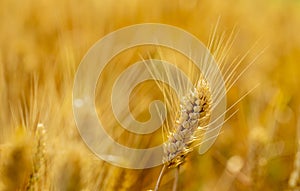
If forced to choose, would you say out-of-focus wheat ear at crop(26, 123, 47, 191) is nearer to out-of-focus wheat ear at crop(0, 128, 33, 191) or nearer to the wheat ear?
out-of-focus wheat ear at crop(0, 128, 33, 191)

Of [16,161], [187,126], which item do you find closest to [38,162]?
[16,161]

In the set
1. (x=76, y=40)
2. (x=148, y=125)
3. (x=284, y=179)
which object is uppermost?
(x=76, y=40)

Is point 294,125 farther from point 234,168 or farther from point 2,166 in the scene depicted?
point 2,166

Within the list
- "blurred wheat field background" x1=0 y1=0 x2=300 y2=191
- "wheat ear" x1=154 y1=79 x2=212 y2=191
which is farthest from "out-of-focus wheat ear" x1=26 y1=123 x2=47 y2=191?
"wheat ear" x1=154 y1=79 x2=212 y2=191

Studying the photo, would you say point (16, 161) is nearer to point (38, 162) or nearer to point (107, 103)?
point (38, 162)

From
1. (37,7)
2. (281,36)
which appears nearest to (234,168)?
(37,7)

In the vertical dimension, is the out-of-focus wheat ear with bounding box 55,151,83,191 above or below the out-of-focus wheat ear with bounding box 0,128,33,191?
below

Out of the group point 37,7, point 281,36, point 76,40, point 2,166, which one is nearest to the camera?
point 2,166
